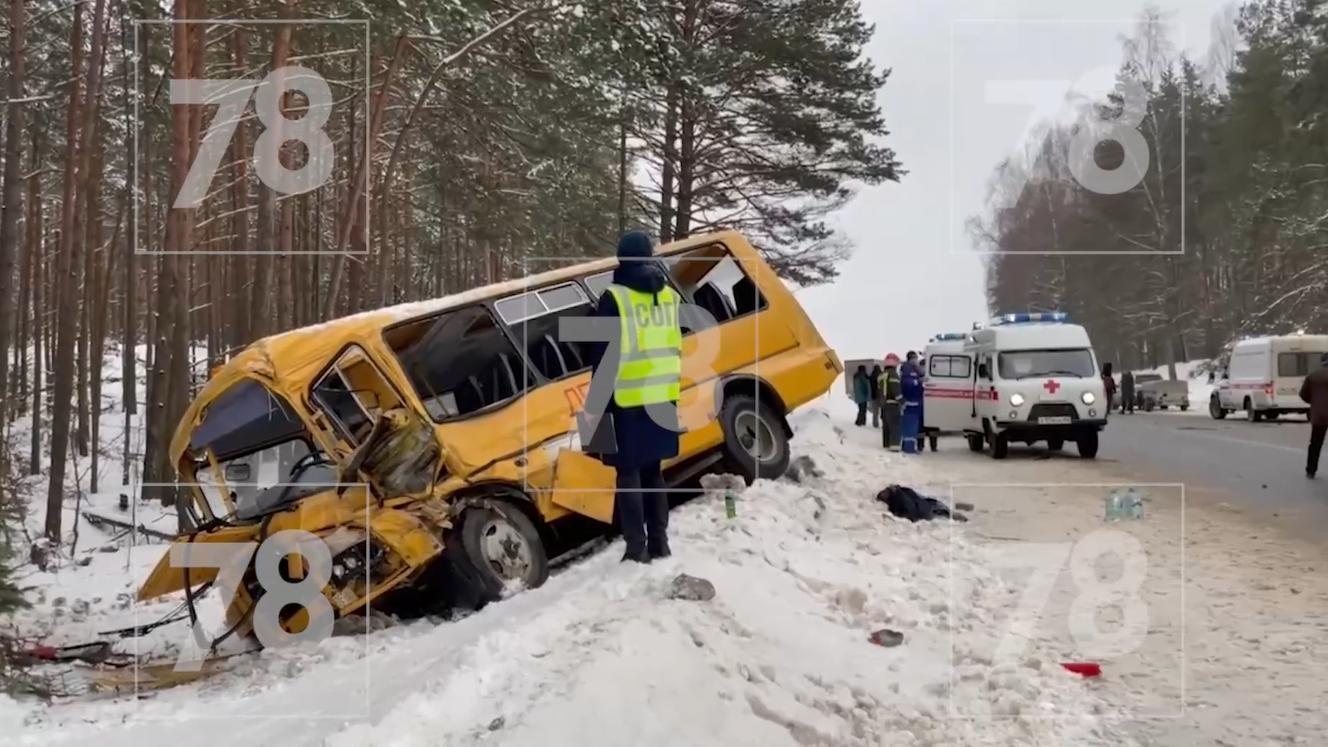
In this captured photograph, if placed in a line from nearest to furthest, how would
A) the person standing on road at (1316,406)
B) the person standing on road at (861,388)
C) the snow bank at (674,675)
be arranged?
the snow bank at (674,675), the person standing on road at (1316,406), the person standing on road at (861,388)

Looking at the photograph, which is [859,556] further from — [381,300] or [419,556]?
[381,300]

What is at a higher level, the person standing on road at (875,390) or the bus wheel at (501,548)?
the person standing on road at (875,390)

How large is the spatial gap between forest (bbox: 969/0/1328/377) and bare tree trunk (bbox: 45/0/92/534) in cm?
1464

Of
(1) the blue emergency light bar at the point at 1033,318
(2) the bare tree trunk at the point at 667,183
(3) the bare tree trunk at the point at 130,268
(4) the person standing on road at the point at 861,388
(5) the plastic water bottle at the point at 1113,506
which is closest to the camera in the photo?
(5) the plastic water bottle at the point at 1113,506

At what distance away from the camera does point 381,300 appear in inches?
899

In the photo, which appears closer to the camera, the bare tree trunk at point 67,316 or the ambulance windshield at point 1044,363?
the bare tree trunk at point 67,316

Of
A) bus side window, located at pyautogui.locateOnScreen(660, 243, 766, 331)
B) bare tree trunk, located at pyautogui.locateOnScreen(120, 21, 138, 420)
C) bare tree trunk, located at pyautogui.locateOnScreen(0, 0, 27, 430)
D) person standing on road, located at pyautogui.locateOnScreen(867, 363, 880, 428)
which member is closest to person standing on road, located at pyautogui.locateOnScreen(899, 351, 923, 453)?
person standing on road, located at pyautogui.locateOnScreen(867, 363, 880, 428)

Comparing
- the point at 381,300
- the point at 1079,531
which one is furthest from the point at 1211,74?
the point at 1079,531

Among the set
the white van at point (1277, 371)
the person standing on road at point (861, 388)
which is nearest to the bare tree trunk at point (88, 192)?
the person standing on road at point (861, 388)

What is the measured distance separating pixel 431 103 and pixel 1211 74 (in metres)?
33.3

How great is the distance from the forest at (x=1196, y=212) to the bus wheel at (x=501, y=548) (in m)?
11.4

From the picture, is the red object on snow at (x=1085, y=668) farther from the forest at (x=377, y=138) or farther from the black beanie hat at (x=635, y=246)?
the forest at (x=377, y=138)

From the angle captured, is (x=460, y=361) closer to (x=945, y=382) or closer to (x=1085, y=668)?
(x=1085, y=668)

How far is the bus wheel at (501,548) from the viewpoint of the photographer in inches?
274
